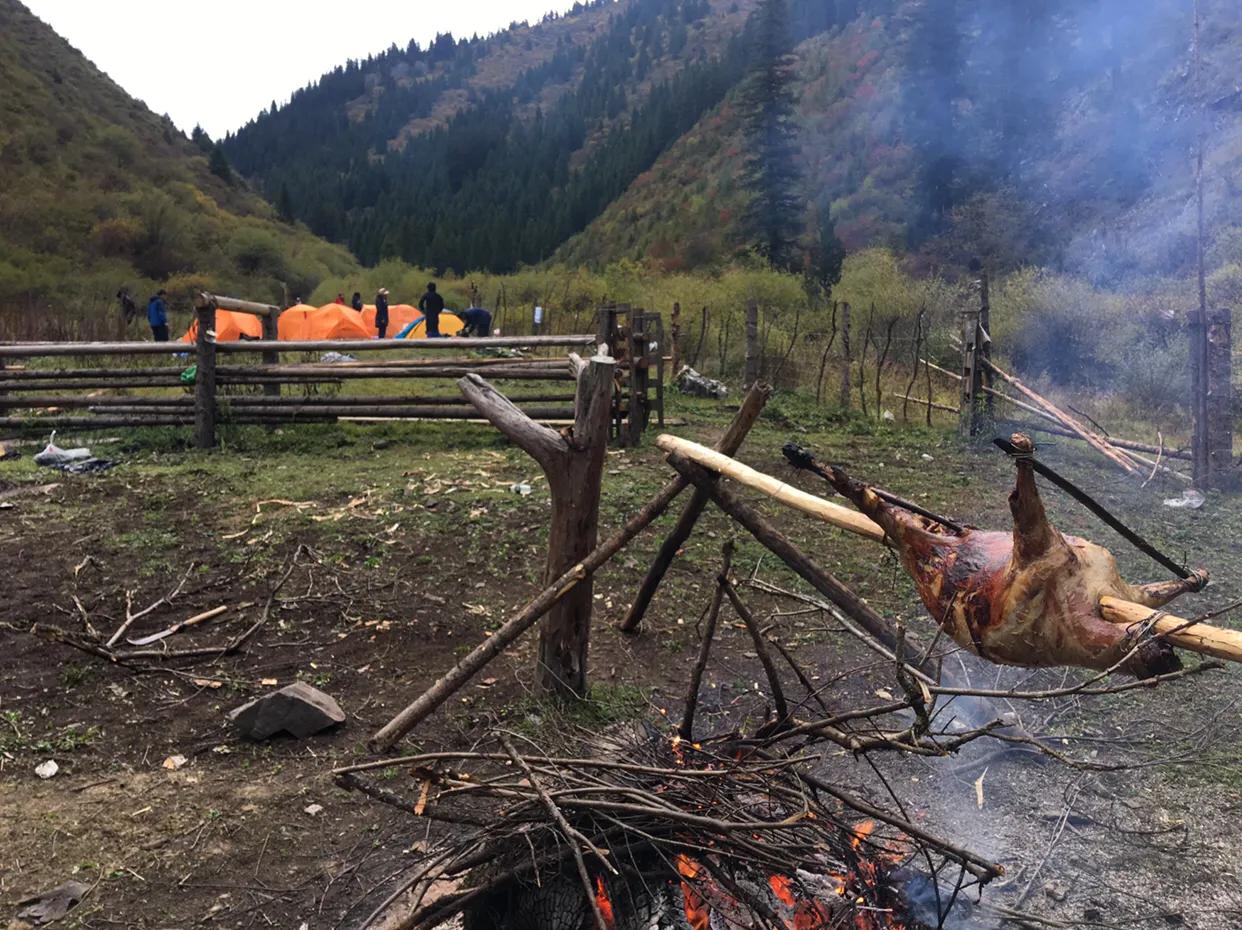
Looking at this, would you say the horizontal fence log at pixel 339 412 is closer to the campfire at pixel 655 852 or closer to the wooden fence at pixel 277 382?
the wooden fence at pixel 277 382

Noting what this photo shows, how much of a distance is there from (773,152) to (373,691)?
31866mm

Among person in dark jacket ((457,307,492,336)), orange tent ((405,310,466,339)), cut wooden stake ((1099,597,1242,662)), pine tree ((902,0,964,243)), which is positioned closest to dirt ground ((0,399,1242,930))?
cut wooden stake ((1099,597,1242,662))

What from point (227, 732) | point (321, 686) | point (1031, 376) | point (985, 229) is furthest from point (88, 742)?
point (985, 229)

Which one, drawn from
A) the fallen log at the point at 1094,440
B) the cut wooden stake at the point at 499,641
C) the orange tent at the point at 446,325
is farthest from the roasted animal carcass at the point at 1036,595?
the orange tent at the point at 446,325

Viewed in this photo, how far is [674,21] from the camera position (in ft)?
285

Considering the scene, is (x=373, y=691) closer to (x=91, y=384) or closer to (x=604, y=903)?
(x=604, y=903)

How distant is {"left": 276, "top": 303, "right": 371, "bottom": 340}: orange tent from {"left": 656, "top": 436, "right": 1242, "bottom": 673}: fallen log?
17306mm

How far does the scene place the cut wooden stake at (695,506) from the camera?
2992 millimetres

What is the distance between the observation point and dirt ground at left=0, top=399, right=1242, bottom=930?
277 centimetres

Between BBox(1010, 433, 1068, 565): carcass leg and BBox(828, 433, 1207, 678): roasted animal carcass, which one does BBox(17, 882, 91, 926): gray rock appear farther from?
BBox(1010, 433, 1068, 565): carcass leg

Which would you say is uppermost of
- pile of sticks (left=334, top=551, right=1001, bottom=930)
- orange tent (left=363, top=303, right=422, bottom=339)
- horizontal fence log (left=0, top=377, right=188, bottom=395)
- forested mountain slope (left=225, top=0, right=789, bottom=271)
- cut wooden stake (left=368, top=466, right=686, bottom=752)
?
forested mountain slope (left=225, top=0, right=789, bottom=271)

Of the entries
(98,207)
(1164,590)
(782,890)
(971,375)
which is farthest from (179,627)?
(98,207)

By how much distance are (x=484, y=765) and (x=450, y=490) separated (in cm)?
379

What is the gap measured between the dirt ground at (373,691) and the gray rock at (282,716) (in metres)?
0.06
